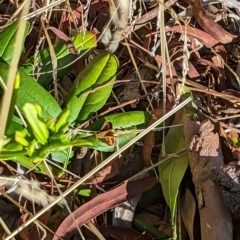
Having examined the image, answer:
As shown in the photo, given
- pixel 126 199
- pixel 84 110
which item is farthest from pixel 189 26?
pixel 126 199

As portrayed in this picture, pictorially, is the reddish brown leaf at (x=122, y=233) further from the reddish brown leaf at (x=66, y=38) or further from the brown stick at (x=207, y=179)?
the reddish brown leaf at (x=66, y=38)

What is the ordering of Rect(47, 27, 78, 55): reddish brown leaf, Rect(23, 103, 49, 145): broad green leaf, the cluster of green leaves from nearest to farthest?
1. Rect(23, 103, 49, 145): broad green leaf
2. the cluster of green leaves
3. Rect(47, 27, 78, 55): reddish brown leaf

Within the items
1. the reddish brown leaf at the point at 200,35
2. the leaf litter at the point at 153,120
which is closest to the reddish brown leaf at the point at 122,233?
the leaf litter at the point at 153,120

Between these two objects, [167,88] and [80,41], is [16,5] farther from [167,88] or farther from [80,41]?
[167,88]

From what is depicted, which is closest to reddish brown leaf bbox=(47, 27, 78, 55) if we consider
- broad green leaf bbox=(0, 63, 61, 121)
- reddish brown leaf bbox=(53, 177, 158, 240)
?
broad green leaf bbox=(0, 63, 61, 121)

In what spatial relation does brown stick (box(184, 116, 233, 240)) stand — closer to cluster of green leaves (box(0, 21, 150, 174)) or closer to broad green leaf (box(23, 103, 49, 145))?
cluster of green leaves (box(0, 21, 150, 174))

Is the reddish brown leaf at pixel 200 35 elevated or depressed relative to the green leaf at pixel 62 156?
elevated
